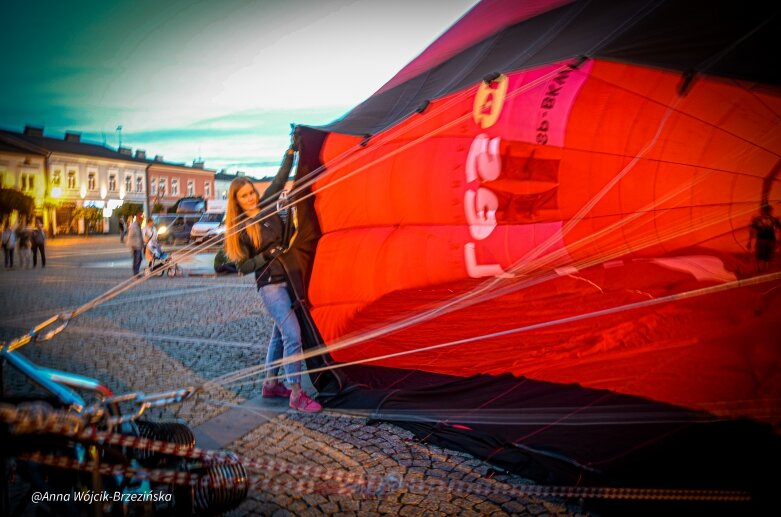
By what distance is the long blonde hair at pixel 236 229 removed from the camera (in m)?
4.07

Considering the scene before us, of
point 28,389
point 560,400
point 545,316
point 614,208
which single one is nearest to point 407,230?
point 545,316

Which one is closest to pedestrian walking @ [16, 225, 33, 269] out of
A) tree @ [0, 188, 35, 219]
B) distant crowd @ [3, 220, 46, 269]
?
distant crowd @ [3, 220, 46, 269]

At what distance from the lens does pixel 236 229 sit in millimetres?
4105

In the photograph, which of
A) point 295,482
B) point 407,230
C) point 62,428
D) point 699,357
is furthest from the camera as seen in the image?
point 407,230

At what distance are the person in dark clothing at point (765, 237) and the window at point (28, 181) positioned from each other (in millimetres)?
41916

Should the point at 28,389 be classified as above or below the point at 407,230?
below

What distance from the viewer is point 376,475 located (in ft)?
10.0

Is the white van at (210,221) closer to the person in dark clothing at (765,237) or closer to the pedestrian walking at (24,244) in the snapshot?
the pedestrian walking at (24,244)

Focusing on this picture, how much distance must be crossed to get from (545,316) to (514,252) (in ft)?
4.97

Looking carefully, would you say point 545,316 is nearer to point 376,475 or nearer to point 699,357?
point 699,357

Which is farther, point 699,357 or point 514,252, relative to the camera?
point 514,252

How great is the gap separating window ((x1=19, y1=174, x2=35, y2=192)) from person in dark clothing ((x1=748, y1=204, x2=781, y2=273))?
138 feet

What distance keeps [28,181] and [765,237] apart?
46.2 metres

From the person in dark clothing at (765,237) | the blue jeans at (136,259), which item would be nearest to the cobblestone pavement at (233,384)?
the blue jeans at (136,259)
